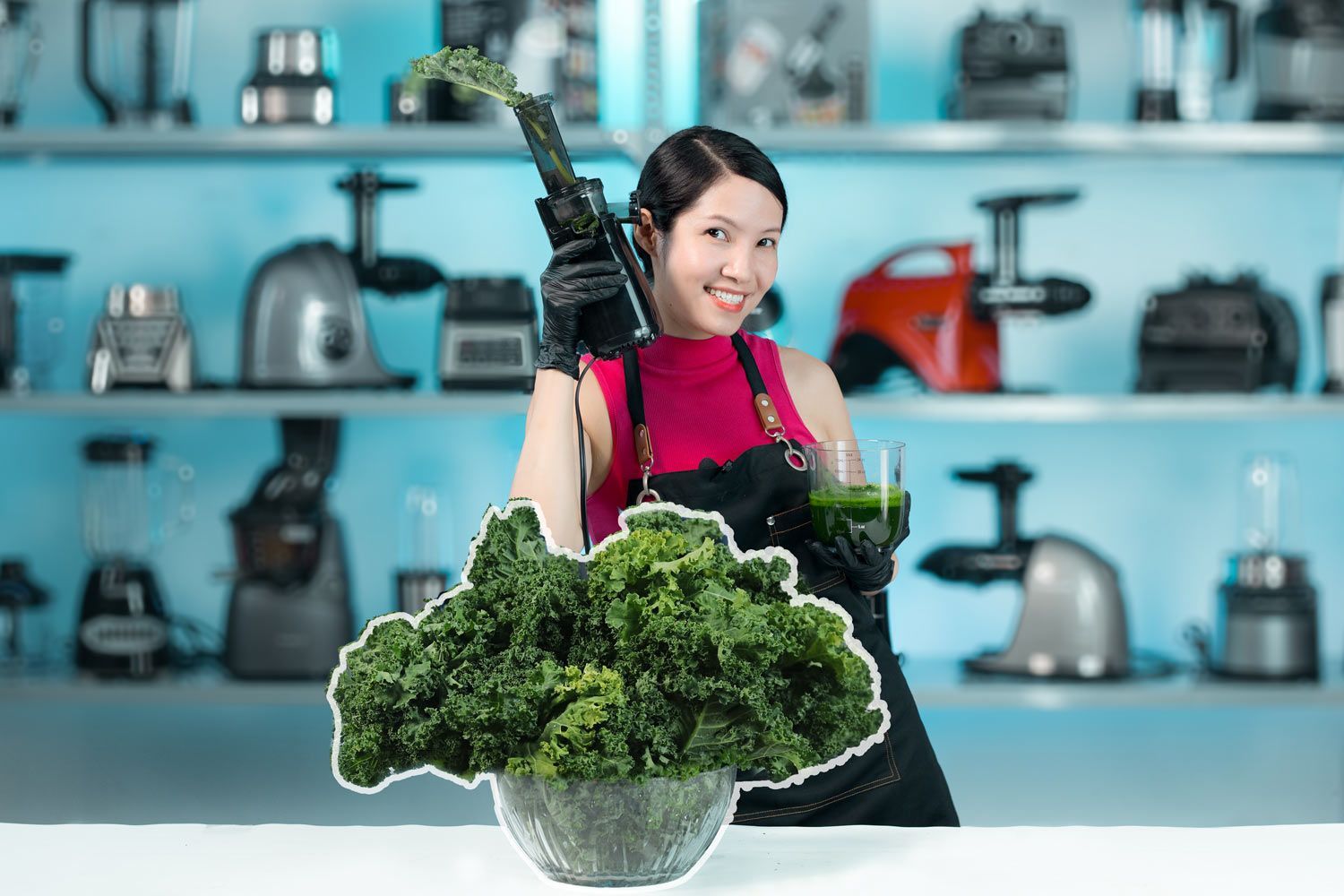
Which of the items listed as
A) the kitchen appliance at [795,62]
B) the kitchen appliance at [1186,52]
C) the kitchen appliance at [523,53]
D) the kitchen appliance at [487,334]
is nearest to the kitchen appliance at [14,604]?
the kitchen appliance at [487,334]

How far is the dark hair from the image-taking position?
1.43 m

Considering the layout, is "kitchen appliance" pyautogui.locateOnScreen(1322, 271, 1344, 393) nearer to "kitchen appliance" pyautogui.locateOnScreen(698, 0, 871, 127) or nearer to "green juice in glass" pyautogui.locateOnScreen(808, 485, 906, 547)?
"kitchen appliance" pyautogui.locateOnScreen(698, 0, 871, 127)

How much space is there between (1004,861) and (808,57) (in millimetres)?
1700

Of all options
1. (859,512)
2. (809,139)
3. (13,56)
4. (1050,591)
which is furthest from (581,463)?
(13,56)

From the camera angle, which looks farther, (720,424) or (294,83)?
(294,83)

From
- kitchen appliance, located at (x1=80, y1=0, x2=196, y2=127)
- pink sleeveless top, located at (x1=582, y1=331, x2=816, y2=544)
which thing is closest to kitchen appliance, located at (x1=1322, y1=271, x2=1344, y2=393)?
pink sleeveless top, located at (x1=582, y1=331, x2=816, y2=544)

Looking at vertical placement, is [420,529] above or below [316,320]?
below

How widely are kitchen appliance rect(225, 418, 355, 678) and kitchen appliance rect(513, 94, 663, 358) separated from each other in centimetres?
129

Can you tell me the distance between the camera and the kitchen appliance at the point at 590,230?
1125mm

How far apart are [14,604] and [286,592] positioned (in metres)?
0.55

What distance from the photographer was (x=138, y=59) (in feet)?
8.20

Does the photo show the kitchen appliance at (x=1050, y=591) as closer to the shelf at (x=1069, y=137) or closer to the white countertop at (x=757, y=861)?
the shelf at (x=1069, y=137)

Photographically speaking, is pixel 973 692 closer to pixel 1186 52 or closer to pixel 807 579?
pixel 807 579

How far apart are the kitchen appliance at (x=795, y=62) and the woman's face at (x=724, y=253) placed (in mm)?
991
